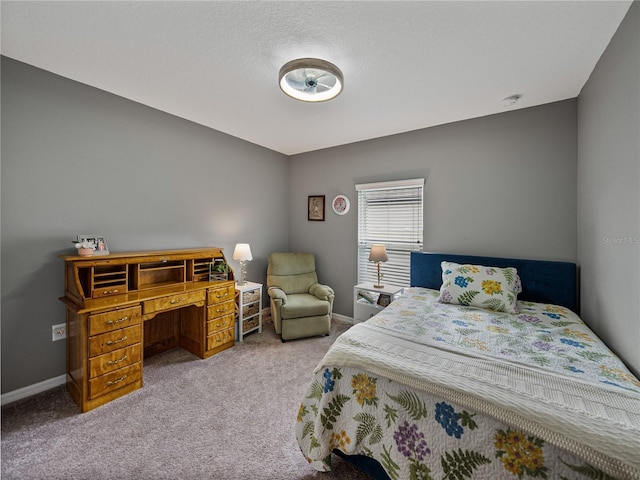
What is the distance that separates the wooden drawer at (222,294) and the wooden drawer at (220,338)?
36cm

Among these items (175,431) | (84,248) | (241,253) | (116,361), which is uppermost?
(84,248)

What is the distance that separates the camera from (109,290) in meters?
2.29

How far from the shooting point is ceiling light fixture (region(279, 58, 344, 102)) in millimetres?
1861

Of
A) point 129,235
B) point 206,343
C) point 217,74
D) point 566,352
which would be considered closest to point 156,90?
point 217,74

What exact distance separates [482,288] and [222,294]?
2.61 metres

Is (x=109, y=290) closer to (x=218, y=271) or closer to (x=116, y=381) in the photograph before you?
(x=116, y=381)

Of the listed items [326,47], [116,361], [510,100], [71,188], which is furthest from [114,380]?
[510,100]

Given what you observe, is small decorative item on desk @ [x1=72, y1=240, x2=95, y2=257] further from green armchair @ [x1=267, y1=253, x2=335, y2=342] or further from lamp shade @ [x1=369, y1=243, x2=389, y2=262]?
lamp shade @ [x1=369, y1=243, x2=389, y2=262]

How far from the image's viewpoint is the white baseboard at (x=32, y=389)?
1997mm

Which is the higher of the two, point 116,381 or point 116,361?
point 116,361

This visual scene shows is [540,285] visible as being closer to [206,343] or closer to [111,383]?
[206,343]

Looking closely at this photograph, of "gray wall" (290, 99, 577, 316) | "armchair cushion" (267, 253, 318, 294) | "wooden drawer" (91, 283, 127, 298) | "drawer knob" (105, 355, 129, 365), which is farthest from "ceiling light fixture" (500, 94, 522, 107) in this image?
"drawer knob" (105, 355, 129, 365)

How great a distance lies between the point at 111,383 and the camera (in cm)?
207

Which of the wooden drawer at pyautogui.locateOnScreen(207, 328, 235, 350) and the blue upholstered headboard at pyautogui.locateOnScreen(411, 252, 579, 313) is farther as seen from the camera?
the wooden drawer at pyautogui.locateOnScreen(207, 328, 235, 350)
